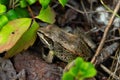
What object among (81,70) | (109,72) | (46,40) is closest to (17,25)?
(46,40)

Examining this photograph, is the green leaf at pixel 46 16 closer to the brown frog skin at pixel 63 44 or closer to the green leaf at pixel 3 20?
the brown frog skin at pixel 63 44

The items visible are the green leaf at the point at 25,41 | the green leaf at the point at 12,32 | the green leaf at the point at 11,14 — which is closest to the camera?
the green leaf at the point at 12,32

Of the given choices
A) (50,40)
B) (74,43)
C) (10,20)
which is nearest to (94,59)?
(74,43)

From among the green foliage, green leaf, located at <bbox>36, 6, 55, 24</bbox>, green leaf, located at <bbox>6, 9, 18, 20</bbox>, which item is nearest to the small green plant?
the green foliage

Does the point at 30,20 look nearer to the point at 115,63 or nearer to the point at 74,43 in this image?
the point at 74,43

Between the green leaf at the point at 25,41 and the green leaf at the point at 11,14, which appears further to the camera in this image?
the green leaf at the point at 11,14

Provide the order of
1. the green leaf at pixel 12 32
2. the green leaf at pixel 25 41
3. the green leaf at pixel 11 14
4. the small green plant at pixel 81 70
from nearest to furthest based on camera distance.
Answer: the small green plant at pixel 81 70
the green leaf at pixel 12 32
the green leaf at pixel 25 41
the green leaf at pixel 11 14

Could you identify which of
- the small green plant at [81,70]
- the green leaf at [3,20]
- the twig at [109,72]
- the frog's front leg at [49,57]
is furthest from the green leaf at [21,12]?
the small green plant at [81,70]
